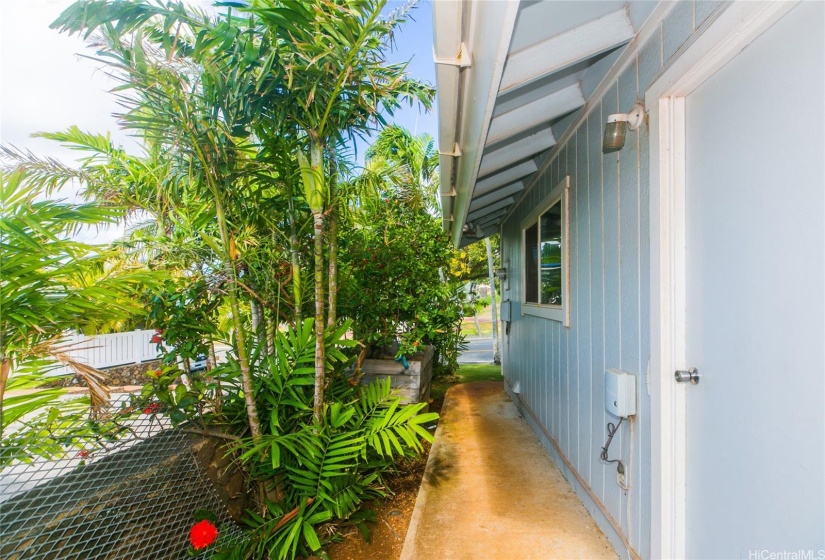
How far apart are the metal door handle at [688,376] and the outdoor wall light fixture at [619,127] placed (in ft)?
3.66

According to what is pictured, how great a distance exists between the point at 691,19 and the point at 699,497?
185 centimetres

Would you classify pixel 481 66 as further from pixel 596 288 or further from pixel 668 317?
pixel 596 288

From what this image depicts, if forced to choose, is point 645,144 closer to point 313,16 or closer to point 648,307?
point 648,307

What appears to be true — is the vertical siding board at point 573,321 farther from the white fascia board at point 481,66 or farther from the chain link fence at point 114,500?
the chain link fence at point 114,500

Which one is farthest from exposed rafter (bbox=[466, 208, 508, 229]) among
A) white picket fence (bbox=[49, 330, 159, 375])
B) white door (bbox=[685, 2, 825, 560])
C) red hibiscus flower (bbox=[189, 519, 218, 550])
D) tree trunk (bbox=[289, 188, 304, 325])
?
white picket fence (bbox=[49, 330, 159, 375])

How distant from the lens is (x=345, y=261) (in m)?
3.87

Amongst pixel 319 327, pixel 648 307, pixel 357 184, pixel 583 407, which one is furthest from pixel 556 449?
pixel 357 184

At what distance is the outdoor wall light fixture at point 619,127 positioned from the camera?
5.91 feet

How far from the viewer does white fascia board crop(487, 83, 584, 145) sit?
240 centimetres

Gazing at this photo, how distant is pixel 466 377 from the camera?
296 inches

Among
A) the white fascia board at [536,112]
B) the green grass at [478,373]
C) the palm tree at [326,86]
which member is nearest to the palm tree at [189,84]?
the palm tree at [326,86]

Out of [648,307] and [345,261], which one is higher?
[345,261]

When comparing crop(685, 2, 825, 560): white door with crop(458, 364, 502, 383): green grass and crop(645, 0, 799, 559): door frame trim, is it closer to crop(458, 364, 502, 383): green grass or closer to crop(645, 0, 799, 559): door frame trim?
crop(645, 0, 799, 559): door frame trim

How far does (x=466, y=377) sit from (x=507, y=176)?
15.7 ft
